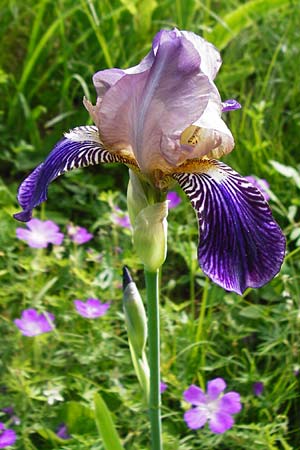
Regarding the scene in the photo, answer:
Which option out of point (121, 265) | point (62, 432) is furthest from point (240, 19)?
point (62, 432)

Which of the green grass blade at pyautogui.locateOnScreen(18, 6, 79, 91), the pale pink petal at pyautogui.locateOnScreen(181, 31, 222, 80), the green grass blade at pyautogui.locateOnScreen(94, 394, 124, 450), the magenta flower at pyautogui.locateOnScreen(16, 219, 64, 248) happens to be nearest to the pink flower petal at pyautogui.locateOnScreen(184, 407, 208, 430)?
the green grass blade at pyautogui.locateOnScreen(94, 394, 124, 450)

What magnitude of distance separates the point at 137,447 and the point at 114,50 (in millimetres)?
1501

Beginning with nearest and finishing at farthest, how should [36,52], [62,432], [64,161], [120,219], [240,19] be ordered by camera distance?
[64,161] < [62,432] < [120,219] < [36,52] < [240,19]

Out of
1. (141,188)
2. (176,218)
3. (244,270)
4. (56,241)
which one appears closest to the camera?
(244,270)

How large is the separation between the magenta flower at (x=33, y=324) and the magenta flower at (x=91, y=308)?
7 centimetres

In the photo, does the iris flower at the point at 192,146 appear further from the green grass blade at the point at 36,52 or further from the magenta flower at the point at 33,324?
the green grass blade at the point at 36,52

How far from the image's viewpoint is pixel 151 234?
1.12m

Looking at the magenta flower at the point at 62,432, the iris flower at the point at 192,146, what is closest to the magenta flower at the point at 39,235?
the magenta flower at the point at 62,432

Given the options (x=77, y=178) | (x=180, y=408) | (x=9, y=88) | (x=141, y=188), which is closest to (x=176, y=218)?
(x=77, y=178)

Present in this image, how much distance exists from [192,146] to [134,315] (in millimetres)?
327

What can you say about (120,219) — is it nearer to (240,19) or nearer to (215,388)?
(215,388)

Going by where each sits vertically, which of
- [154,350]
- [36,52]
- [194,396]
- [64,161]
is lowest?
[194,396]

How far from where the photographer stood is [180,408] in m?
1.68

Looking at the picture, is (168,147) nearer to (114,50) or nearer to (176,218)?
(176,218)
